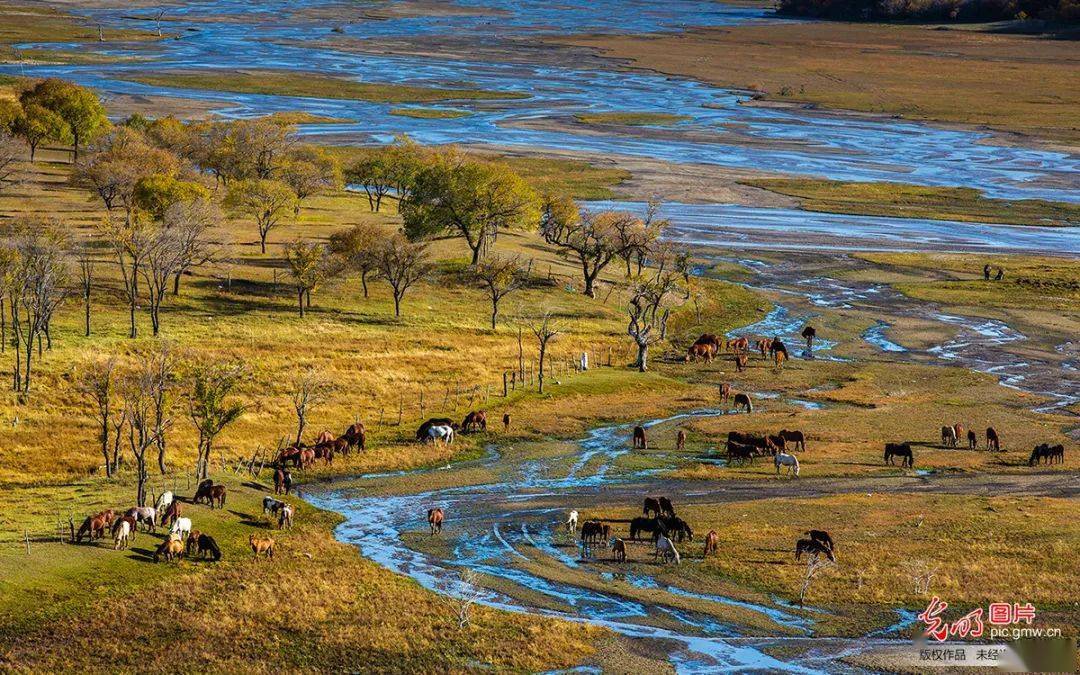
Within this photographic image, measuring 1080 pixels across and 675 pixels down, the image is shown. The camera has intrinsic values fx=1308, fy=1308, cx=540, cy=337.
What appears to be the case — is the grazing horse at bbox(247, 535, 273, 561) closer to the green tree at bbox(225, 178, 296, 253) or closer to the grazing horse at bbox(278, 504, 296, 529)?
the grazing horse at bbox(278, 504, 296, 529)

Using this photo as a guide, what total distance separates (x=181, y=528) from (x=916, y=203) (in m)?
121

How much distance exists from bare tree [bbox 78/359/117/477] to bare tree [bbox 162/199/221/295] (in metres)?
17.4

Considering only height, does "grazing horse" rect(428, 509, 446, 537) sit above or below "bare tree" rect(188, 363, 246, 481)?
below

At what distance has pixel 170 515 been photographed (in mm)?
47375

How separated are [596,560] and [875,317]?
58.6m

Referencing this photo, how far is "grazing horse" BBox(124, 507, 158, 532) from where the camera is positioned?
150 feet

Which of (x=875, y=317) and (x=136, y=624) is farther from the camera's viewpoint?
(x=875, y=317)

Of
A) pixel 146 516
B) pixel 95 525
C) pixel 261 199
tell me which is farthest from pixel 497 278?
pixel 95 525

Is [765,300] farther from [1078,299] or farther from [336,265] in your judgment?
[336,265]

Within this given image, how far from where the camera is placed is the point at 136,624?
125ft

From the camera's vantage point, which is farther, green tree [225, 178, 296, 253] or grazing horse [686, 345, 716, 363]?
green tree [225, 178, 296, 253]

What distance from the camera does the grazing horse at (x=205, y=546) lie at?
145 feet

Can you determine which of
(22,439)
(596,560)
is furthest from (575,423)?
(22,439)

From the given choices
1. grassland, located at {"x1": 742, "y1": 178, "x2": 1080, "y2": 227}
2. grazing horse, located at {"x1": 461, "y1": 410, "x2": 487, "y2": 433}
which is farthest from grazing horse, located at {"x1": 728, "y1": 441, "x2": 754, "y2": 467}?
grassland, located at {"x1": 742, "y1": 178, "x2": 1080, "y2": 227}
